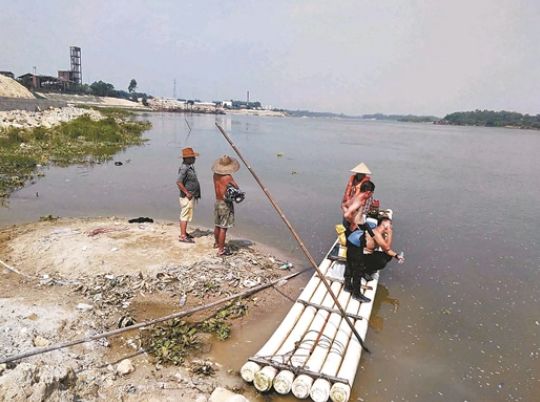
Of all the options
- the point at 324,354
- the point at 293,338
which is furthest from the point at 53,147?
the point at 324,354

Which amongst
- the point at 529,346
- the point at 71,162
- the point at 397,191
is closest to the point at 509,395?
the point at 529,346

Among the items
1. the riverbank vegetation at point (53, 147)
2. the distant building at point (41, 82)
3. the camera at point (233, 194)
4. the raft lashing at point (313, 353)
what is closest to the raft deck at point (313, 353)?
the raft lashing at point (313, 353)

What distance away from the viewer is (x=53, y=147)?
2284 cm

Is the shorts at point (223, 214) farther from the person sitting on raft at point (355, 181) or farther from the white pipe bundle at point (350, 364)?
the white pipe bundle at point (350, 364)

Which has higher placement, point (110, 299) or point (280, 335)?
point (280, 335)

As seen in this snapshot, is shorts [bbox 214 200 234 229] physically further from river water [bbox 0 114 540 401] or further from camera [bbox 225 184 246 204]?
river water [bbox 0 114 540 401]

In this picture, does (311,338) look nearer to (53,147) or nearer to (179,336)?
(179,336)

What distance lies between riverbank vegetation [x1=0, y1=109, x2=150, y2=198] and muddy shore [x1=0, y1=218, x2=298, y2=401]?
7.00m

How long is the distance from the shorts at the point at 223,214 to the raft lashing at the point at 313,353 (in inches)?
92.1

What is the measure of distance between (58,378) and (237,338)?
272 cm

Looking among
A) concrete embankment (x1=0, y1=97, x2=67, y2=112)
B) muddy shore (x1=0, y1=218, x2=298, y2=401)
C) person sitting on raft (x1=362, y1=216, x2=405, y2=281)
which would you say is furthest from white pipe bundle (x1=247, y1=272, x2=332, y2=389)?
concrete embankment (x1=0, y1=97, x2=67, y2=112)

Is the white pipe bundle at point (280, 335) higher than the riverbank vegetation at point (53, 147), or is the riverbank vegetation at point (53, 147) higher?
the riverbank vegetation at point (53, 147)

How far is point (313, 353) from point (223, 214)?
3.66 meters

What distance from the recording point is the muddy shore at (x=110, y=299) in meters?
4.52
